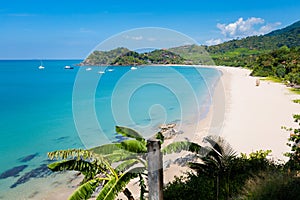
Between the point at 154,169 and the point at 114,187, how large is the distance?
0.94 metres

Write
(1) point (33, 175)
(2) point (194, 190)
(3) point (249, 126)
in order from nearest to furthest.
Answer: (2) point (194, 190), (1) point (33, 175), (3) point (249, 126)

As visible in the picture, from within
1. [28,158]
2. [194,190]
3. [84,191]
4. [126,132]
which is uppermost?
[126,132]

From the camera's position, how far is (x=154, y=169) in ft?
14.1

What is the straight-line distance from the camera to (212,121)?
20.6m

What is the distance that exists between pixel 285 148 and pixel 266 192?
768 centimetres

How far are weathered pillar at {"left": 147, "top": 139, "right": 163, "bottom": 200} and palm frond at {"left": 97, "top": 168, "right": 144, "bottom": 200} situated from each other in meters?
0.59

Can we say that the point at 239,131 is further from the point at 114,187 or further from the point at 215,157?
the point at 114,187

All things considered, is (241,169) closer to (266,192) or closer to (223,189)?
(223,189)

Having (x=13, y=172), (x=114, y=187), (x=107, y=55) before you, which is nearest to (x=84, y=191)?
(x=114, y=187)

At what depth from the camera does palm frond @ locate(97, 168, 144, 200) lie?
14.9ft

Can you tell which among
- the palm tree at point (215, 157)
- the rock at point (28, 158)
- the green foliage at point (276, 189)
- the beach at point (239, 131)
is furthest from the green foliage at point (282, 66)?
the green foliage at point (276, 189)

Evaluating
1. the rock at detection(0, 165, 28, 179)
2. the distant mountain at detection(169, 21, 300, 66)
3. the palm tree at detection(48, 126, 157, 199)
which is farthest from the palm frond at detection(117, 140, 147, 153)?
the distant mountain at detection(169, 21, 300, 66)

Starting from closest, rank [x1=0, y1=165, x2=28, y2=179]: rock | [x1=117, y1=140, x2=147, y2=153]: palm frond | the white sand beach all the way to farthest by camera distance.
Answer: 1. [x1=117, y1=140, x2=147, y2=153]: palm frond
2. the white sand beach
3. [x1=0, y1=165, x2=28, y2=179]: rock

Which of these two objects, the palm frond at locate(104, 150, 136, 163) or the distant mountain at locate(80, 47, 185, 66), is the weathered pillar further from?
the distant mountain at locate(80, 47, 185, 66)
